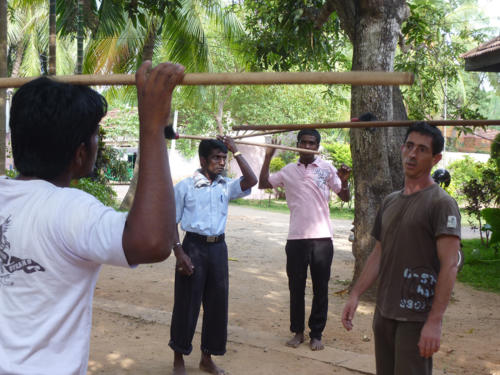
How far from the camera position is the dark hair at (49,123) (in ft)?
4.64

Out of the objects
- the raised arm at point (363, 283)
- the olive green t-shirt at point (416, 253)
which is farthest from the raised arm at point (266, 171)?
the olive green t-shirt at point (416, 253)

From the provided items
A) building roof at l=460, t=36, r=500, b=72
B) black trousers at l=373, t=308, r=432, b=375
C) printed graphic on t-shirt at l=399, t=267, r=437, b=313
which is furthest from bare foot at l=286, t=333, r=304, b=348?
building roof at l=460, t=36, r=500, b=72

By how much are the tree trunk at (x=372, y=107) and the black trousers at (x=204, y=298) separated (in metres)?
2.86

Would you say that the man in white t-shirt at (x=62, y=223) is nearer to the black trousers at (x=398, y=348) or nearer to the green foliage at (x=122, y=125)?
the black trousers at (x=398, y=348)

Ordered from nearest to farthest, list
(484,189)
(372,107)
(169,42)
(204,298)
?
(204,298), (372,107), (484,189), (169,42)

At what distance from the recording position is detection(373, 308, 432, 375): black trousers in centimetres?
274

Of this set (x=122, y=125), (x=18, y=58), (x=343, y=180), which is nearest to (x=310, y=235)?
(x=343, y=180)

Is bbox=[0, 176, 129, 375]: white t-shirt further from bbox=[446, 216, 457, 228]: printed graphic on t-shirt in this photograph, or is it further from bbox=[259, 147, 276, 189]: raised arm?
bbox=[259, 147, 276, 189]: raised arm

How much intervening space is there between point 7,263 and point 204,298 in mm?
3157

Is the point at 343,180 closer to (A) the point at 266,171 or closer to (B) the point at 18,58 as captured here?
(A) the point at 266,171

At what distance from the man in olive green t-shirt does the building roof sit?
7319 mm

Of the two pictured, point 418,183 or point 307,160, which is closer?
point 418,183

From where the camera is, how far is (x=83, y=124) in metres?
1.45

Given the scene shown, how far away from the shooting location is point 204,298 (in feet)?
14.8
